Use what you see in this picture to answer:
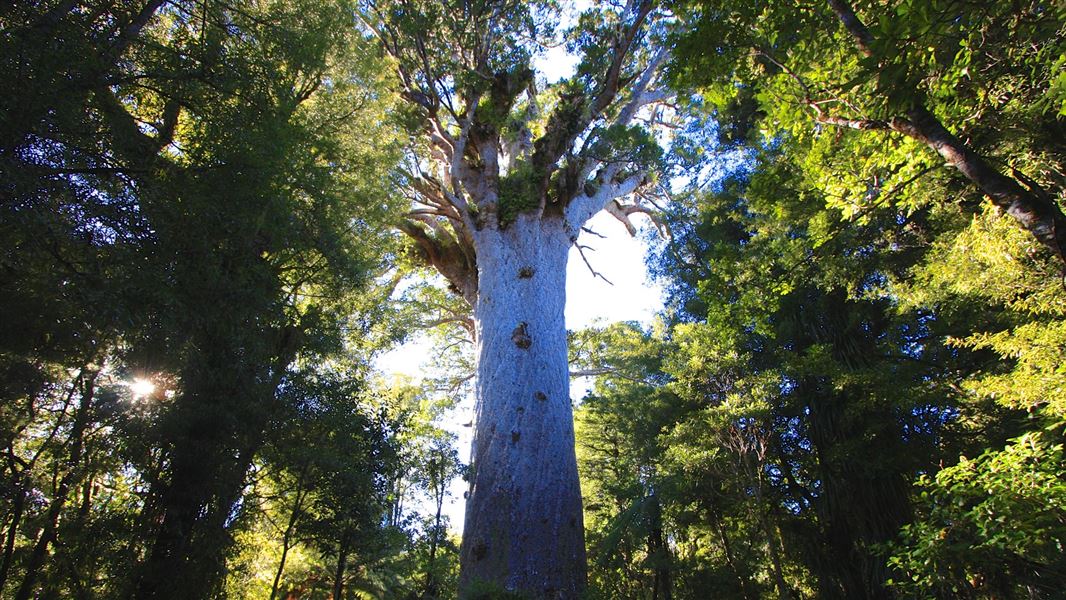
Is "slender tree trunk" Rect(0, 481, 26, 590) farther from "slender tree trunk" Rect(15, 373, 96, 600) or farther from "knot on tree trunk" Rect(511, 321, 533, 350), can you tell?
"knot on tree trunk" Rect(511, 321, 533, 350)

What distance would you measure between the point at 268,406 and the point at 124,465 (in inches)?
53.0

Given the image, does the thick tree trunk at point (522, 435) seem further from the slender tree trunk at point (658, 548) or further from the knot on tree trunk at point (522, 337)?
the slender tree trunk at point (658, 548)

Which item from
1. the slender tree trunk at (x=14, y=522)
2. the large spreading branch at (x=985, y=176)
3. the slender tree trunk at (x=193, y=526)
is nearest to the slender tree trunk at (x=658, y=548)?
the slender tree trunk at (x=193, y=526)

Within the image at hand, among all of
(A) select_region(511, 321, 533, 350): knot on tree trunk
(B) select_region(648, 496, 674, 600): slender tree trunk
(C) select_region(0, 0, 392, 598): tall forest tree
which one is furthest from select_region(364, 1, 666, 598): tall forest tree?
(B) select_region(648, 496, 674, 600): slender tree trunk

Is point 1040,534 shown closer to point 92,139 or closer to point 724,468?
point 724,468

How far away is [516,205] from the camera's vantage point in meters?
7.35

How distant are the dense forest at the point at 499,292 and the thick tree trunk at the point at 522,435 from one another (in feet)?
0.12

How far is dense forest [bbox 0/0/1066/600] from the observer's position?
303 cm

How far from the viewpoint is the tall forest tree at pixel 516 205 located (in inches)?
189

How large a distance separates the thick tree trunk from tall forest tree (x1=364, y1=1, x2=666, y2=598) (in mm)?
14

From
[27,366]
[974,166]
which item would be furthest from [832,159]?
[27,366]

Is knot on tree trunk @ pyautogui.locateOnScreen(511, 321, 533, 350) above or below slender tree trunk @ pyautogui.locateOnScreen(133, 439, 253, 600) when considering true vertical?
above

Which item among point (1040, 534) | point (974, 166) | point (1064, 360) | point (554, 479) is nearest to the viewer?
point (974, 166)

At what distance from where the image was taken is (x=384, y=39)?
25.0ft
